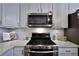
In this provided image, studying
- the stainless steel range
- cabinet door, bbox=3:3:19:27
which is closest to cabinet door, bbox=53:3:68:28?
the stainless steel range

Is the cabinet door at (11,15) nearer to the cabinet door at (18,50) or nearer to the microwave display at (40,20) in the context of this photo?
the microwave display at (40,20)

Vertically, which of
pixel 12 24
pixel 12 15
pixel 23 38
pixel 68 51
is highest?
pixel 12 15

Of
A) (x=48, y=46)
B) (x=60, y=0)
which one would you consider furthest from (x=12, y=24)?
(x=60, y=0)

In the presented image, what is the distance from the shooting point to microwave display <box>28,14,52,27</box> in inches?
78.7

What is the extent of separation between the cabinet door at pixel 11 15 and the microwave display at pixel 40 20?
0.23 metres

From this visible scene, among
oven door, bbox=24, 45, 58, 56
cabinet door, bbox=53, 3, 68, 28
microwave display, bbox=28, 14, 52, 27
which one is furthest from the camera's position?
cabinet door, bbox=53, 3, 68, 28

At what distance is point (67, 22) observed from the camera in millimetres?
2164

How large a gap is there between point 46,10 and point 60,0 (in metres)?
1.66

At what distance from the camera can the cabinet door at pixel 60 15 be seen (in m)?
2.11

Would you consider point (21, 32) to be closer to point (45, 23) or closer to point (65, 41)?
point (45, 23)

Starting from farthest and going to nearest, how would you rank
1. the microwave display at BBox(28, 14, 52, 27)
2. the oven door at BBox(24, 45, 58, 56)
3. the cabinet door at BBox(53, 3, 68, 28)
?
1. the cabinet door at BBox(53, 3, 68, 28)
2. the microwave display at BBox(28, 14, 52, 27)
3. the oven door at BBox(24, 45, 58, 56)

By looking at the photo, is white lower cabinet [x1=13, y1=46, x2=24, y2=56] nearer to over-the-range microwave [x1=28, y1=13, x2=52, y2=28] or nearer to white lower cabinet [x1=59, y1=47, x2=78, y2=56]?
over-the-range microwave [x1=28, y1=13, x2=52, y2=28]

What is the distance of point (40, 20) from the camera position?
2008mm

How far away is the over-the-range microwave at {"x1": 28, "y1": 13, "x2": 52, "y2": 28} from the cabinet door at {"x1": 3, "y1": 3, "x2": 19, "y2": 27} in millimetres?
221
